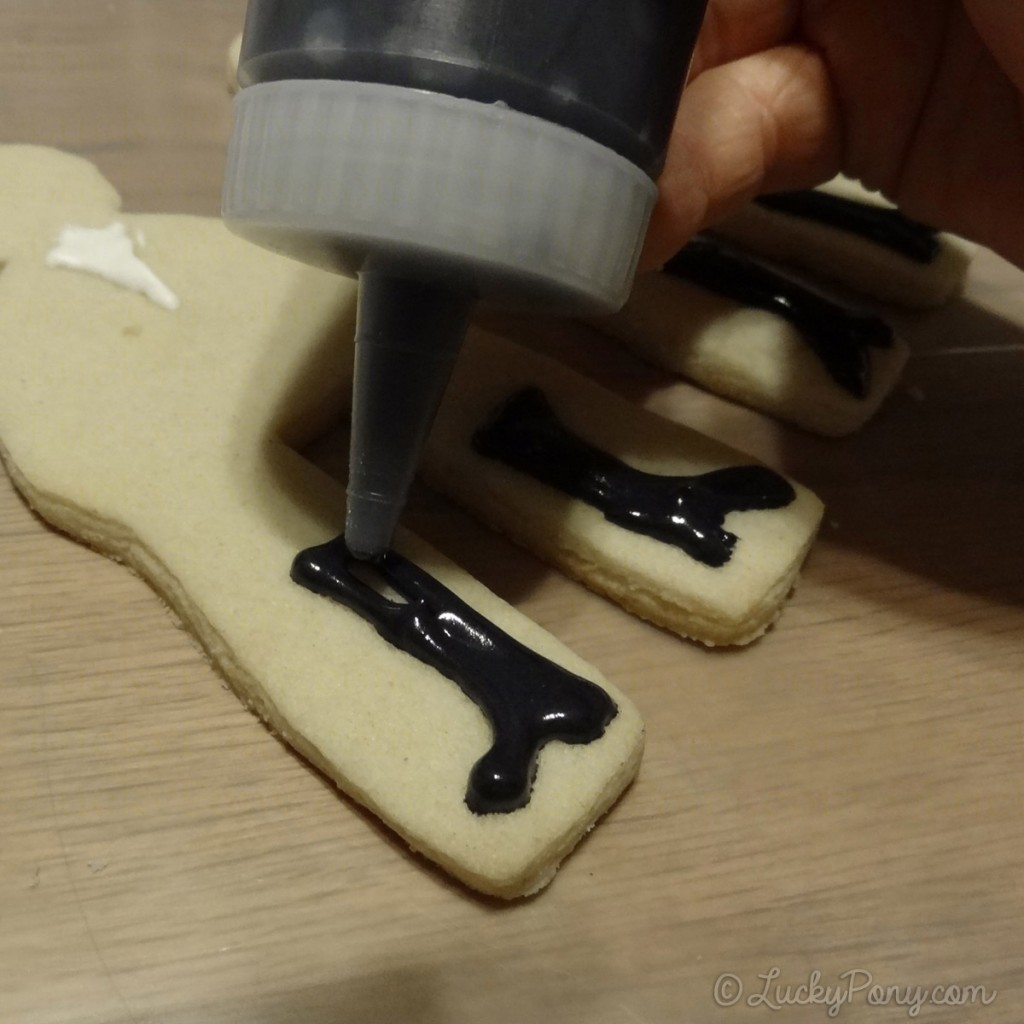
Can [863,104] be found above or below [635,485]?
above

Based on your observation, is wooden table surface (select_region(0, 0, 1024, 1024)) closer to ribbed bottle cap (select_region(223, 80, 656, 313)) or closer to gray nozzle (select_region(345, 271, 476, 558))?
gray nozzle (select_region(345, 271, 476, 558))

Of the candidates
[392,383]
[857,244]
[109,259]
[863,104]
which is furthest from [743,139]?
[109,259]

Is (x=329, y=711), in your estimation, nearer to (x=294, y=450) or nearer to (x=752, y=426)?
(x=294, y=450)

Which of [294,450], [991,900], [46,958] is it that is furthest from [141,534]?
[991,900]

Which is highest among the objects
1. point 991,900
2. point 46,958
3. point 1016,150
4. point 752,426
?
point 1016,150

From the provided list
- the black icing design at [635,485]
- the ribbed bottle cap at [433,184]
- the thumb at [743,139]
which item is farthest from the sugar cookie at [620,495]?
the ribbed bottle cap at [433,184]

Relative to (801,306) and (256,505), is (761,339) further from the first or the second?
(256,505)
